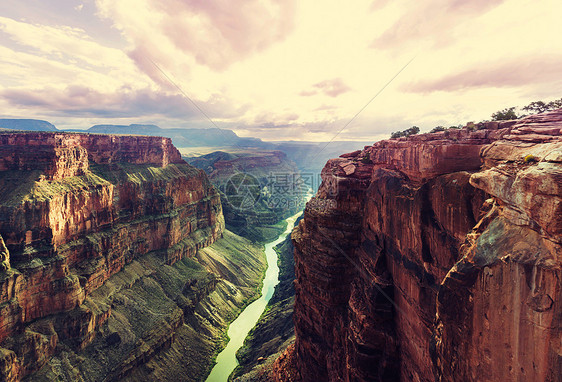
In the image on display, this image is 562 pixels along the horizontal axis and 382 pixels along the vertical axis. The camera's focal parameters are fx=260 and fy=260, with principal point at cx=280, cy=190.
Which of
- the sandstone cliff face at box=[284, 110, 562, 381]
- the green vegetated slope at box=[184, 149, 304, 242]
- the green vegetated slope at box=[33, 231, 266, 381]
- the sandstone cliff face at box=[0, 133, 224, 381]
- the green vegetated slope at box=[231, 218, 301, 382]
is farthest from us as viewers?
the green vegetated slope at box=[184, 149, 304, 242]

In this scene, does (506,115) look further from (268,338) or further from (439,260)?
(268,338)

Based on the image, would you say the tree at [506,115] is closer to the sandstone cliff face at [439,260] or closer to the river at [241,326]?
the sandstone cliff face at [439,260]

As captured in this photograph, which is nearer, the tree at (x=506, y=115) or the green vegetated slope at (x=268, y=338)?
the tree at (x=506, y=115)

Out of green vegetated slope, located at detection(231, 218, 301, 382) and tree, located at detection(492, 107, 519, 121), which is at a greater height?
tree, located at detection(492, 107, 519, 121)

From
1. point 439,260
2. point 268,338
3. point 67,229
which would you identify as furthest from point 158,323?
point 439,260

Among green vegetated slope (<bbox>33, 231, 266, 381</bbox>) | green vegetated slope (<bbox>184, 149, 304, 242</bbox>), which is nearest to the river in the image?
green vegetated slope (<bbox>33, 231, 266, 381</bbox>)

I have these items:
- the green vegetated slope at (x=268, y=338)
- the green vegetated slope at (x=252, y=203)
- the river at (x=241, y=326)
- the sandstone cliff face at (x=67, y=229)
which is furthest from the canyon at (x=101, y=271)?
the green vegetated slope at (x=252, y=203)

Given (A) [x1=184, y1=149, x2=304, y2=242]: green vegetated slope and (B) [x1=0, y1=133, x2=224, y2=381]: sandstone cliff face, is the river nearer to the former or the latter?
(B) [x1=0, y1=133, x2=224, y2=381]: sandstone cliff face
